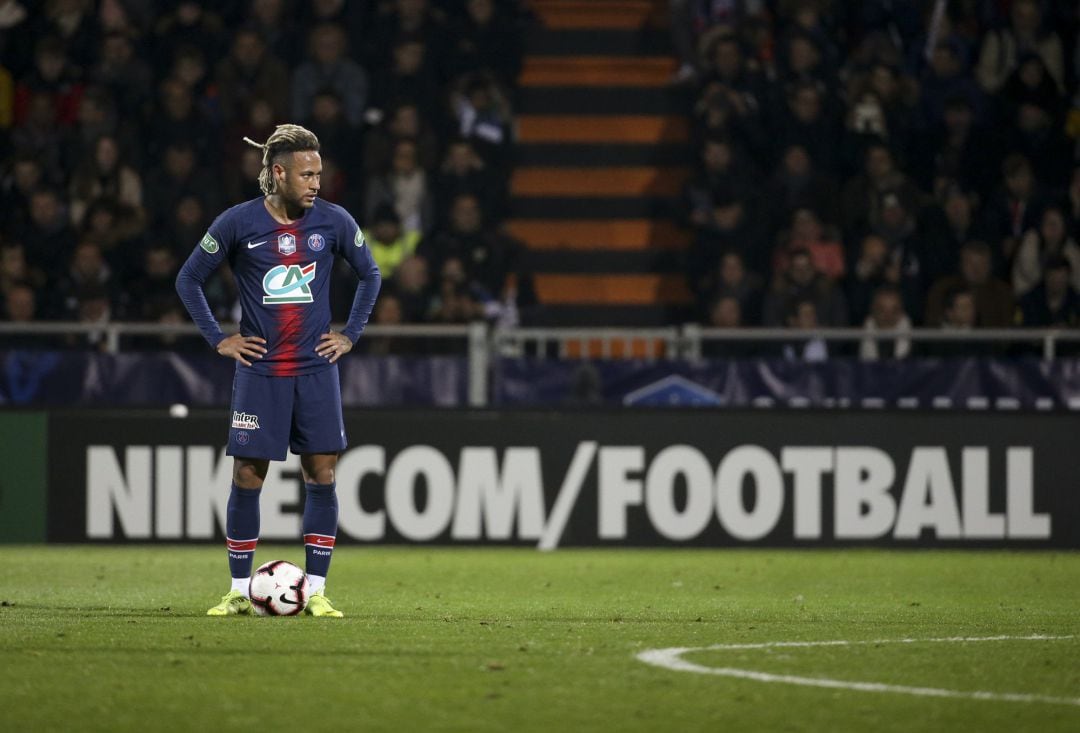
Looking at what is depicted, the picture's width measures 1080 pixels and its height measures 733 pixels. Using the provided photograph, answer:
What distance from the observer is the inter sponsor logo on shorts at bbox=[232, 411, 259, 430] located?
829cm

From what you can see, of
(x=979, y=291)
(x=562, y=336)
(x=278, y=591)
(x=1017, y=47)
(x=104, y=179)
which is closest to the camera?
(x=278, y=591)

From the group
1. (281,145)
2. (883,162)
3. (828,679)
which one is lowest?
(828,679)

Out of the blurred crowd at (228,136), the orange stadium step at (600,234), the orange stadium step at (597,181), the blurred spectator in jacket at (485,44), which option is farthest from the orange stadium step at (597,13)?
the orange stadium step at (600,234)

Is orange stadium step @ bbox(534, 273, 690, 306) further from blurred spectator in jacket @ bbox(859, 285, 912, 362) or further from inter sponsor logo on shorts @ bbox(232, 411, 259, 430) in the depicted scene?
inter sponsor logo on shorts @ bbox(232, 411, 259, 430)

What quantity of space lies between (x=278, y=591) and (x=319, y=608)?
0.21 metres

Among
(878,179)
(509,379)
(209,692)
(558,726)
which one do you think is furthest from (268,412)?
(878,179)

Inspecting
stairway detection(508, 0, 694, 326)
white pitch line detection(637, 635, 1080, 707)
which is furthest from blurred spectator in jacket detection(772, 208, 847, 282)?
white pitch line detection(637, 635, 1080, 707)

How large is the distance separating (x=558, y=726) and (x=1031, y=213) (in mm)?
12548

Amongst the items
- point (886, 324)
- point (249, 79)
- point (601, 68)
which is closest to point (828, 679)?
point (886, 324)

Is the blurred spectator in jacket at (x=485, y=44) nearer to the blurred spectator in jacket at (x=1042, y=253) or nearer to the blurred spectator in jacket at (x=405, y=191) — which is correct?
the blurred spectator in jacket at (x=405, y=191)

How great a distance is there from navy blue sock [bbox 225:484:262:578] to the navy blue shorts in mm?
236

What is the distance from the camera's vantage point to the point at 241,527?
27.8 ft

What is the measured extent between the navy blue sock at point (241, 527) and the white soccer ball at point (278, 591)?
0.22 m

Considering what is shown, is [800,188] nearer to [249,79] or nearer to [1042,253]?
[1042,253]
